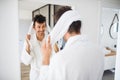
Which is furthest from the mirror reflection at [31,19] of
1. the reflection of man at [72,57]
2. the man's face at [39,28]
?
the reflection of man at [72,57]

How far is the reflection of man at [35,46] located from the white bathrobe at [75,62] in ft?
2.23

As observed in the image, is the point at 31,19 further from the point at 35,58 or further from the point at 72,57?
the point at 72,57

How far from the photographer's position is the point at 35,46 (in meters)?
1.56

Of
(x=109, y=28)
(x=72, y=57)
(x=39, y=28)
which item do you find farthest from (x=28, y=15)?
(x=72, y=57)

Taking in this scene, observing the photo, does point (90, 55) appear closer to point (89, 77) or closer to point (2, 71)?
point (89, 77)

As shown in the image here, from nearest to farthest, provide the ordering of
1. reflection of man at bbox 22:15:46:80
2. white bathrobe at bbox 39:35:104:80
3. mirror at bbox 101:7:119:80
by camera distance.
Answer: white bathrobe at bbox 39:35:104:80
reflection of man at bbox 22:15:46:80
mirror at bbox 101:7:119:80

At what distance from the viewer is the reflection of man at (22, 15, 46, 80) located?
4.91 ft

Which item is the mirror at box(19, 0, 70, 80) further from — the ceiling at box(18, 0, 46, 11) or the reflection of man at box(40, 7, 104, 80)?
the reflection of man at box(40, 7, 104, 80)

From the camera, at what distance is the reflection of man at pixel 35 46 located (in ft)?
4.91

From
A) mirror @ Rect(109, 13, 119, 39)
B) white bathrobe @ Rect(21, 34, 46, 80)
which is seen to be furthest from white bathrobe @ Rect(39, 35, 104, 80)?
mirror @ Rect(109, 13, 119, 39)

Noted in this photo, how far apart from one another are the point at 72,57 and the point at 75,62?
1.4 inches

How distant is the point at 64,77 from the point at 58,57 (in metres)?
0.12

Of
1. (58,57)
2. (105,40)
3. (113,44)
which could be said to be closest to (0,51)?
(58,57)

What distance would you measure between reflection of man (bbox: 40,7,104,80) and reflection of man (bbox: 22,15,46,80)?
0.64 meters
